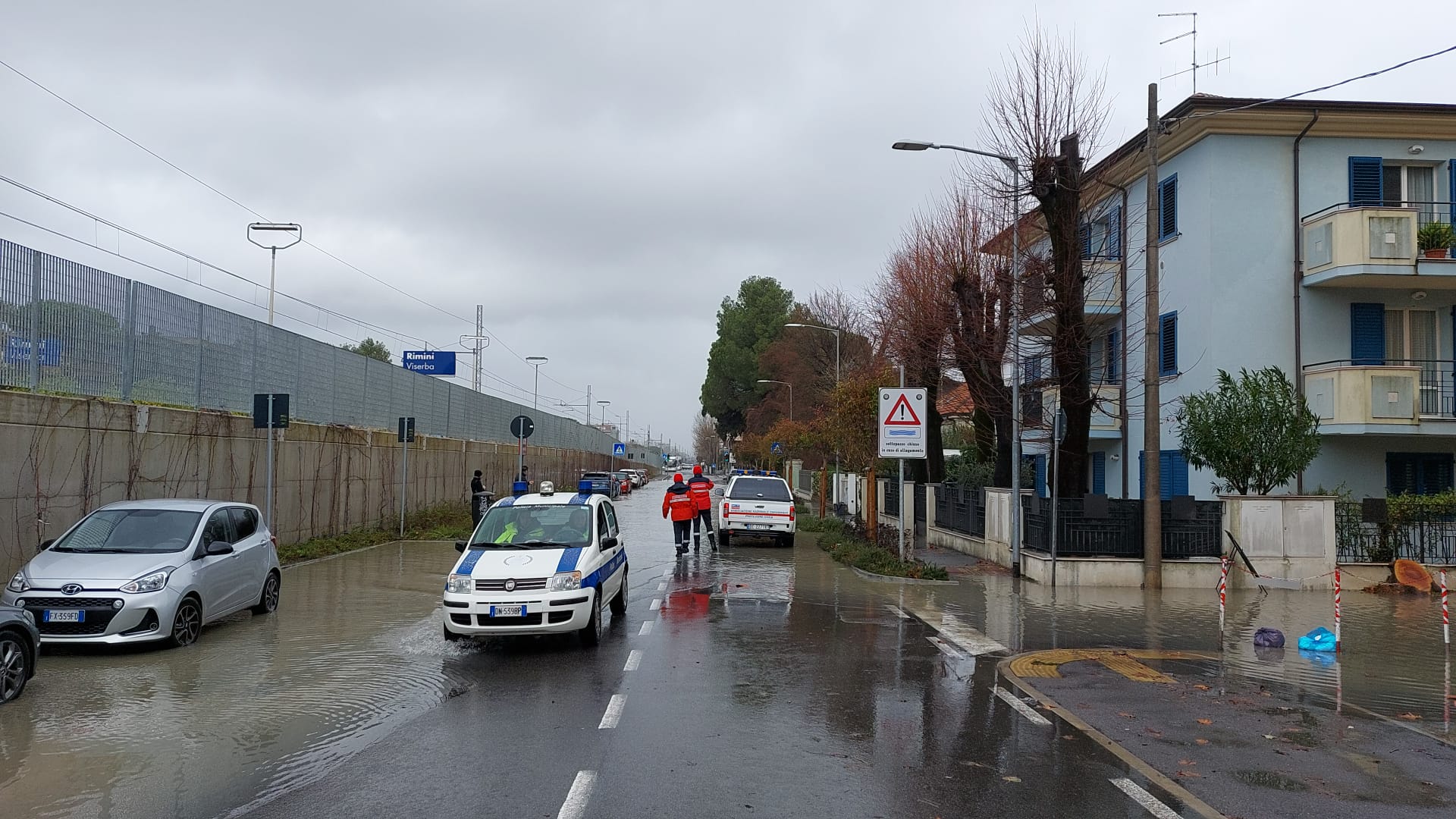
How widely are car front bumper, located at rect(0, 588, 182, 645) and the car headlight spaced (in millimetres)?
68

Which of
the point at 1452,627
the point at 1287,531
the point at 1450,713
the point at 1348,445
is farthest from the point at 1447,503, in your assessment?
the point at 1450,713

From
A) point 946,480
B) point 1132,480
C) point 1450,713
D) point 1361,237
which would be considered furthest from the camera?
point 946,480

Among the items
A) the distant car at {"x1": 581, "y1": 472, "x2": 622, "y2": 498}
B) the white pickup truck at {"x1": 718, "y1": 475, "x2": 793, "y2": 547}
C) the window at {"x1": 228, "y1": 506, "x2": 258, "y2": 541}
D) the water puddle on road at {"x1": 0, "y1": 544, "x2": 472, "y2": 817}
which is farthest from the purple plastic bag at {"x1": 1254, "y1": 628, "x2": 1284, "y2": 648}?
the distant car at {"x1": 581, "y1": 472, "x2": 622, "y2": 498}

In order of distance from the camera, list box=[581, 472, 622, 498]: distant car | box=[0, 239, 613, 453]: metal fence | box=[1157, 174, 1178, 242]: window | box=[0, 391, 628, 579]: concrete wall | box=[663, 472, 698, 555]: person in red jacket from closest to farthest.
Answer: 1. box=[0, 391, 628, 579]: concrete wall
2. box=[0, 239, 613, 453]: metal fence
3. box=[663, 472, 698, 555]: person in red jacket
4. box=[1157, 174, 1178, 242]: window
5. box=[581, 472, 622, 498]: distant car

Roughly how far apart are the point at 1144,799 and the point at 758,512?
1917 cm

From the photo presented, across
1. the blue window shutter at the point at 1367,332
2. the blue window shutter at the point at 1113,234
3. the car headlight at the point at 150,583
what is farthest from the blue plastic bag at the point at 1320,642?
the blue window shutter at the point at 1113,234

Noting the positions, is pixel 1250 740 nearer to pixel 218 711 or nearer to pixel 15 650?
pixel 218 711

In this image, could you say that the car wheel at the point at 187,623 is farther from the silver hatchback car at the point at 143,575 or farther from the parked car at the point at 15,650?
the parked car at the point at 15,650

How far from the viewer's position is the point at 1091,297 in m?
28.0

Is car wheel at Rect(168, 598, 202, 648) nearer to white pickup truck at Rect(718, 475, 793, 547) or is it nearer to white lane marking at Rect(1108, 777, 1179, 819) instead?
white lane marking at Rect(1108, 777, 1179, 819)

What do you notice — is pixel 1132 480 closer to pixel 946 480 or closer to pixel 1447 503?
pixel 946 480

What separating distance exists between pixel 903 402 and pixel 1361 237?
11542 mm

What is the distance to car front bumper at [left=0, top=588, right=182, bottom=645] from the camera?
10227 mm

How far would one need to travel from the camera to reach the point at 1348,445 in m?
24.0
